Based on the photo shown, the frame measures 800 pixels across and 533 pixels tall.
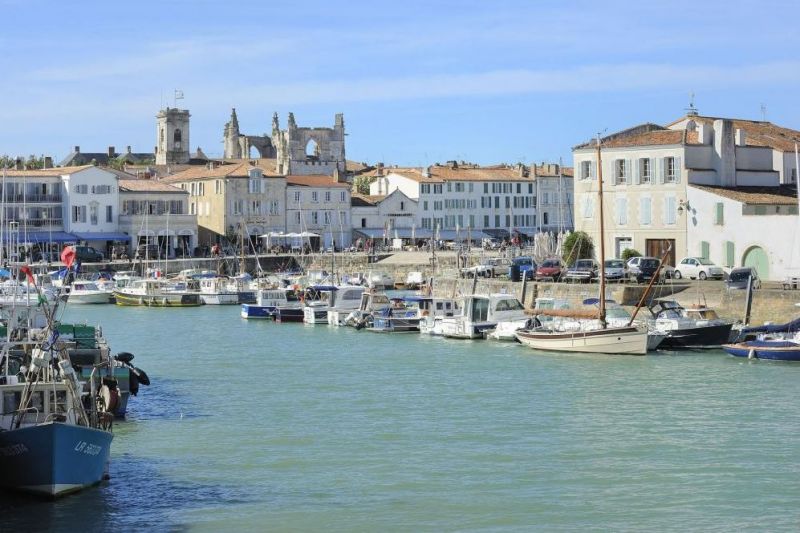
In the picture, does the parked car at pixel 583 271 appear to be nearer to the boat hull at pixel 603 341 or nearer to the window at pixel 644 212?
the window at pixel 644 212

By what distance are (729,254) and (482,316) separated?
45.2ft

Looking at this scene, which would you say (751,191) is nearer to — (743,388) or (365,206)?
(743,388)

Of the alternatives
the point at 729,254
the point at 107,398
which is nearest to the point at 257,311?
the point at 729,254

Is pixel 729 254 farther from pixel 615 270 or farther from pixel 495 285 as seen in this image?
pixel 495 285

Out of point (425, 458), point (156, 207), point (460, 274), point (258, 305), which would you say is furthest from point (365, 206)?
point (425, 458)

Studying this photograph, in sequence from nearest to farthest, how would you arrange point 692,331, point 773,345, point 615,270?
1. point 773,345
2. point 692,331
3. point 615,270

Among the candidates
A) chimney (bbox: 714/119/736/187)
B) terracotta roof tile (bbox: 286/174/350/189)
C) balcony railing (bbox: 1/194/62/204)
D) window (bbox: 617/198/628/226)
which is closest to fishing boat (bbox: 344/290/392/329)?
window (bbox: 617/198/628/226)

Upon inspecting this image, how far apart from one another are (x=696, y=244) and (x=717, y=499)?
129 ft

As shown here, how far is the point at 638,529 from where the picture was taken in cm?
2312

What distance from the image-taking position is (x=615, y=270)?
59188mm

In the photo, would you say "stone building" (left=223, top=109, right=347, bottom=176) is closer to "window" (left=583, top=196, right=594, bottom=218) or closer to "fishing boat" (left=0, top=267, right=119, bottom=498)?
"window" (left=583, top=196, right=594, bottom=218)

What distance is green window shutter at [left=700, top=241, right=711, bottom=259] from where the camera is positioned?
2461 inches

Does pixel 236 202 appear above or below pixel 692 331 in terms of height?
above

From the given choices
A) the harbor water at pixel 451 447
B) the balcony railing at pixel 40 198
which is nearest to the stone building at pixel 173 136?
the balcony railing at pixel 40 198
